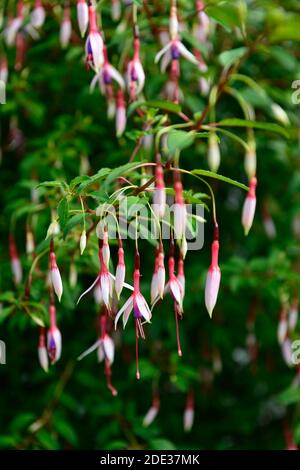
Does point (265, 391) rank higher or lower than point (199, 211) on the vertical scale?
lower

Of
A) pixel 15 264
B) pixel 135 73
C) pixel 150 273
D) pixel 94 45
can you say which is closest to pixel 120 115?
pixel 135 73

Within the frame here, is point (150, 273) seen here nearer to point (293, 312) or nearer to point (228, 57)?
point (293, 312)

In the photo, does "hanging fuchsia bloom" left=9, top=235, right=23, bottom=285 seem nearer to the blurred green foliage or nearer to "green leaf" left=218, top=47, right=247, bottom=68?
the blurred green foliage

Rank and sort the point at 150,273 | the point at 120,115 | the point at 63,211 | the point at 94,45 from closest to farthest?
1. the point at 63,211
2. the point at 94,45
3. the point at 120,115
4. the point at 150,273

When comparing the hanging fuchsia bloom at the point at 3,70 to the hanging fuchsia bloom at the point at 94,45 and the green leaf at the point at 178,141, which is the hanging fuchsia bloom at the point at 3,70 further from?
the green leaf at the point at 178,141

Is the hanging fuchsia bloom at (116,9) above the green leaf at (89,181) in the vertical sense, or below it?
above

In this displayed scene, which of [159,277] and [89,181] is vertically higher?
[89,181]

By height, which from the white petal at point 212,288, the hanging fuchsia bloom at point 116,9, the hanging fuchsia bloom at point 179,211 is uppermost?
the hanging fuchsia bloom at point 116,9

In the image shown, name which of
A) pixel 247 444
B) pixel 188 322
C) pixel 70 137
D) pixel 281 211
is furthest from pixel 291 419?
pixel 70 137

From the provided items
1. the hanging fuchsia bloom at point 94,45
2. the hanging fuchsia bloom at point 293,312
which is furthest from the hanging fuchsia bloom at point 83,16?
the hanging fuchsia bloom at point 293,312

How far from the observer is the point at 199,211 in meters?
1.27

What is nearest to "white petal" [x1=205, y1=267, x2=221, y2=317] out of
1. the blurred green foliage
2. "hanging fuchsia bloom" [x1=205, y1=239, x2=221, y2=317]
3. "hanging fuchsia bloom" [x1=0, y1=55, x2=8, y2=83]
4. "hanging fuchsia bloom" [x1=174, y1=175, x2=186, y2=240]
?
"hanging fuchsia bloom" [x1=205, y1=239, x2=221, y2=317]

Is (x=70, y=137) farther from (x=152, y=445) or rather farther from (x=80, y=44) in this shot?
(x=152, y=445)
